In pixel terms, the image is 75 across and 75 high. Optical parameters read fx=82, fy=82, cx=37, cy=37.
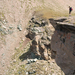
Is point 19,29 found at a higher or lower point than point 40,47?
higher

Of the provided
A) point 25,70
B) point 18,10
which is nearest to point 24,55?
point 25,70

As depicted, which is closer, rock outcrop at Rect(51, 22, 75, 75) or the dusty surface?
rock outcrop at Rect(51, 22, 75, 75)

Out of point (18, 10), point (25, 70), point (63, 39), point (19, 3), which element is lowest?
point (25, 70)

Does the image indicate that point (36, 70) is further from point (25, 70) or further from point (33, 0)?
point (33, 0)

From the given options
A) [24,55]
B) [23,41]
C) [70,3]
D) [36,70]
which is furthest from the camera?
[70,3]

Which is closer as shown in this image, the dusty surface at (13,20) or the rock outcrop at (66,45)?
the rock outcrop at (66,45)

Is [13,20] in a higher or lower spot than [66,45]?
higher

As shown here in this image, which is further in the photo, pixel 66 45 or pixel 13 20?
pixel 13 20

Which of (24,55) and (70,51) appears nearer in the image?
(70,51)

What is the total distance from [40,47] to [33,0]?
63.2 ft

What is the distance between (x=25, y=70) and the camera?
38.6 ft

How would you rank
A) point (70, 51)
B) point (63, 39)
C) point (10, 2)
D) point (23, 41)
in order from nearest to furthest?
point (70, 51) → point (63, 39) → point (23, 41) → point (10, 2)

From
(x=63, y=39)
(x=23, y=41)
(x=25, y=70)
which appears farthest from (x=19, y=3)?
(x=63, y=39)

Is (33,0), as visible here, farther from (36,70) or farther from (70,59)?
(70,59)
